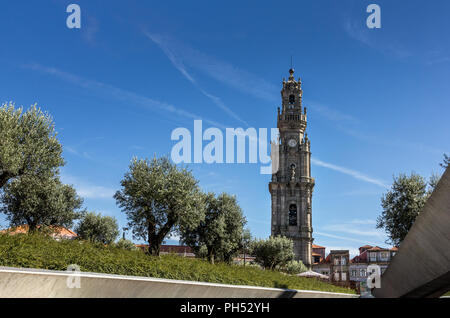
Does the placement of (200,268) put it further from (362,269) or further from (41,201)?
(362,269)

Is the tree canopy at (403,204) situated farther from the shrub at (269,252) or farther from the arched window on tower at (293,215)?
the arched window on tower at (293,215)

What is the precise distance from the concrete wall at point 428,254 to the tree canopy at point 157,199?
64.1 feet

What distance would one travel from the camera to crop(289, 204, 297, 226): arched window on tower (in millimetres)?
87375

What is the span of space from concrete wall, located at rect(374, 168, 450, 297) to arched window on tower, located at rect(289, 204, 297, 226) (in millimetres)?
70145

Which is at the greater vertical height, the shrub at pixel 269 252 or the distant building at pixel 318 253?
the shrub at pixel 269 252

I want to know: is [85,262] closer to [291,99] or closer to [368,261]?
[291,99]

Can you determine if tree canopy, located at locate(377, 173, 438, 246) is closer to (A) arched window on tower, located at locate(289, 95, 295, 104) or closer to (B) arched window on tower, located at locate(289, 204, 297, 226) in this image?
(B) arched window on tower, located at locate(289, 204, 297, 226)

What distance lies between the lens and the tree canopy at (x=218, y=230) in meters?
46.2

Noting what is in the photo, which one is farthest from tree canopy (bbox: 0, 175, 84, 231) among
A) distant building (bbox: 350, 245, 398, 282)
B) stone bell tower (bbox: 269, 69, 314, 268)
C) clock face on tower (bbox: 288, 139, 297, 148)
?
distant building (bbox: 350, 245, 398, 282)

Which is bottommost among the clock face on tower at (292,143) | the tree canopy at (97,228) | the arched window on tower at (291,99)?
the tree canopy at (97,228)

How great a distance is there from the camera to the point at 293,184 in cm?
8850

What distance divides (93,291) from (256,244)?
5208 cm

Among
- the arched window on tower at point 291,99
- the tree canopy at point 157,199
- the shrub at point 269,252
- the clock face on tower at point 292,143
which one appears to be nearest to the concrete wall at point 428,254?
the tree canopy at point 157,199
